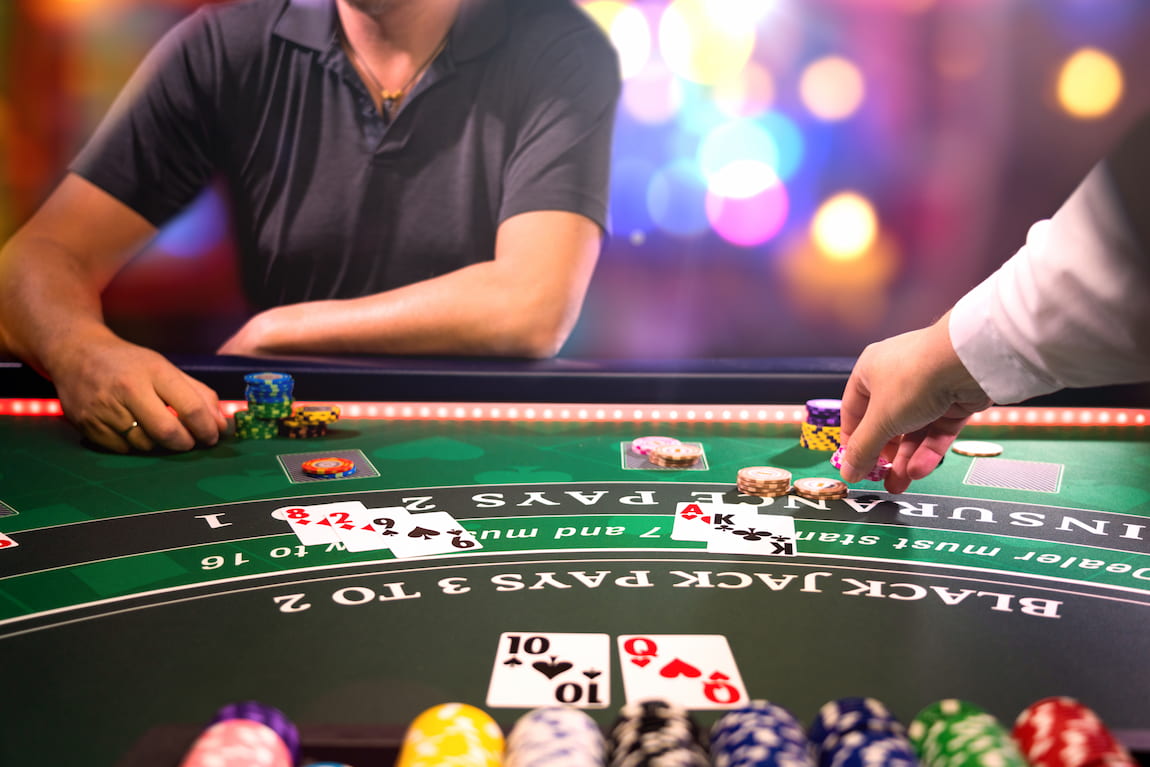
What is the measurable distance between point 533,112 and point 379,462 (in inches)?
77.0

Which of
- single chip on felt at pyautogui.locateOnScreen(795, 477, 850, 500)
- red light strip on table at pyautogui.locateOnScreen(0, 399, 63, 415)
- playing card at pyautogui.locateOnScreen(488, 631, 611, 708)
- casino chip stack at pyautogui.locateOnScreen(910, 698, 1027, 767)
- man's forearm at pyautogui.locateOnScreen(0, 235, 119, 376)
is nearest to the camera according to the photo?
casino chip stack at pyautogui.locateOnScreen(910, 698, 1027, 767)

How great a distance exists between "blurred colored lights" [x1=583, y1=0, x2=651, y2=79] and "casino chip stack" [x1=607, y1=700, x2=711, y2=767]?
3.58 meters

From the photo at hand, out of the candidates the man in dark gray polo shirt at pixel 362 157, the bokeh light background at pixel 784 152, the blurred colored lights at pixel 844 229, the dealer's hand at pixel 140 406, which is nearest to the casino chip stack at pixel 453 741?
the dealer's hand at pixel 140 406

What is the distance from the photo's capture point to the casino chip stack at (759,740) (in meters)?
0.86

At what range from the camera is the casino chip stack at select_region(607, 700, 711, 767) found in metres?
0.87

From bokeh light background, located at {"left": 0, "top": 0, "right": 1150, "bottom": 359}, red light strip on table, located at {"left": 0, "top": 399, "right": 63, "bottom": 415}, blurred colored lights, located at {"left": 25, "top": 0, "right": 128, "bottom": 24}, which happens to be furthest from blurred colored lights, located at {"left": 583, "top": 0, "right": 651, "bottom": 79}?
red light strip on table, located at {"left": 0, "top": 399, "right": 63, "bottom": 415}

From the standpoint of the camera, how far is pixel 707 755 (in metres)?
0.93

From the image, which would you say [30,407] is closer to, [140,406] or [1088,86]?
[140,406]

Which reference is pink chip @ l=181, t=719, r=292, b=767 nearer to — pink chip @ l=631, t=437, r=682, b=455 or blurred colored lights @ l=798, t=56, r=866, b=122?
pink chip @ l=631, t=437, r=682, b=455

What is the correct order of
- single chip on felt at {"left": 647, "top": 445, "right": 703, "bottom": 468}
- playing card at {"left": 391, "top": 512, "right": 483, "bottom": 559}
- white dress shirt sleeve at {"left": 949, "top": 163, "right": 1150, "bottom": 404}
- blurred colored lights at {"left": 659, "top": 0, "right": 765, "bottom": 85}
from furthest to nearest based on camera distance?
blurred colored lights at {"left": 659, "top": 0, "right": 765, "bottom": 85} → single chip on felt at {"left": 647, "top": 445, "right": 703, "bottom": 468} → playing card at {"left": 391, "top": 512, "right": 483, "bottom": 559} → white dress shirt sleeve at {"left": 949, "top": 163, "right": 1150, "bottom": 404}

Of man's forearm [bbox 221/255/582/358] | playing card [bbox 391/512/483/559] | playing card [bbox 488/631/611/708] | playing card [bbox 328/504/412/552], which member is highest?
man's forearm [bbox 221/255/582/358]

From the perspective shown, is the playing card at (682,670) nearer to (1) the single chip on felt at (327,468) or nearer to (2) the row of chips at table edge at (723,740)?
(2) the row of chips at table edge at (723,740)

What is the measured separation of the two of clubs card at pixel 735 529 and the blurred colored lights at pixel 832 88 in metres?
2.74

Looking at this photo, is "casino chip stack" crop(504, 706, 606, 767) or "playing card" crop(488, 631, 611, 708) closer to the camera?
"casino chip stack" crop(504, 706, 606, 767)
